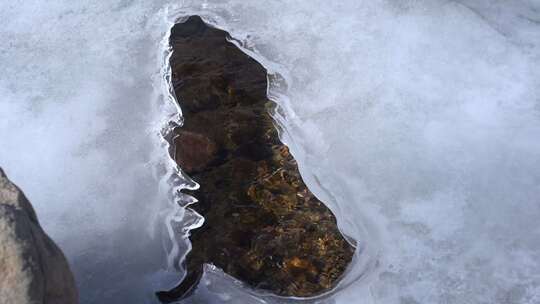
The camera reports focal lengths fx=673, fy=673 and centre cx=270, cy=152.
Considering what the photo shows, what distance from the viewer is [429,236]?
94.2 inches

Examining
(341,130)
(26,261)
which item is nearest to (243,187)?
(341,130)

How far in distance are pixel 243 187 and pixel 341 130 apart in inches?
18.1

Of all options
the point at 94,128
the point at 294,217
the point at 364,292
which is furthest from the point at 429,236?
the point at 94,128

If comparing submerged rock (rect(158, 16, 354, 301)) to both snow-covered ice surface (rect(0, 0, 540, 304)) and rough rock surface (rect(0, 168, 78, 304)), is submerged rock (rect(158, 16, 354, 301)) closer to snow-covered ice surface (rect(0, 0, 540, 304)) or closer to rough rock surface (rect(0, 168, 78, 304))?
snow-covered ice surface (rect(0, 0, 540, 304))

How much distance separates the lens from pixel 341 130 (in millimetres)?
2732

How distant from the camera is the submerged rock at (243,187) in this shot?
2.43m

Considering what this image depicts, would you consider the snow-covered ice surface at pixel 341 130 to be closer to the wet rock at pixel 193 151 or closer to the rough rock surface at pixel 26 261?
the wet rock at pixel 193 151

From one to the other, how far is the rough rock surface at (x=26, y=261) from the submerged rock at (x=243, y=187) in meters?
0.59

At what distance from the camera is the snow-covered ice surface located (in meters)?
2.34

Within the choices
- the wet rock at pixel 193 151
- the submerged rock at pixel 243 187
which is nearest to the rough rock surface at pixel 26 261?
the submerged rock at pixel 243 187

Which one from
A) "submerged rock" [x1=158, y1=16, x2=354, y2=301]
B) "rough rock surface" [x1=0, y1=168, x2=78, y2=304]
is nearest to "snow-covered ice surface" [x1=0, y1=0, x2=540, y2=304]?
"submerged rock" [x1=158, y1=16, x2=354, y2=301]

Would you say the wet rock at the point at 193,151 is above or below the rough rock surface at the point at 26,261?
below

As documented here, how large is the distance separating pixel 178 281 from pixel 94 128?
0.80 m

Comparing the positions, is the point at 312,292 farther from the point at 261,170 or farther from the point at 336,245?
the point at 261,170
